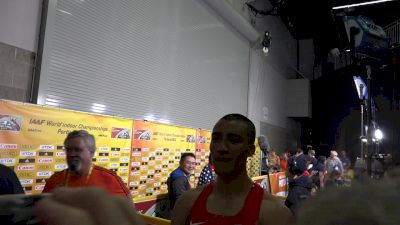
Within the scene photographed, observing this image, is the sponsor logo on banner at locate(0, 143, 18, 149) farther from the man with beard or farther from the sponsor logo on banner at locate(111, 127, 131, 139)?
the sponsor logo on banner at locate(111, 127, 131, 139)

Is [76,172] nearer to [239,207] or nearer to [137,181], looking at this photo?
[239,207]

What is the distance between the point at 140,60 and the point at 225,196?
15.3ft

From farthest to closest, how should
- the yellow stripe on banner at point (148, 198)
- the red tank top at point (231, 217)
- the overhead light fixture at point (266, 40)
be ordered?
the overhead light fixture at point (266, 40)
the yellow stripe on banner at point (148, 198)
the red tank top at point (231, 217)

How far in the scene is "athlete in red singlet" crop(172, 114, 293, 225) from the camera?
1.79 meters

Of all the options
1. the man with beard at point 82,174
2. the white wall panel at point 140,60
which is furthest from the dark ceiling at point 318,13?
the man with beard at point 82,174

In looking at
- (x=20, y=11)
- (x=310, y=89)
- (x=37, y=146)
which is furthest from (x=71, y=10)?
(x=310, y=89)

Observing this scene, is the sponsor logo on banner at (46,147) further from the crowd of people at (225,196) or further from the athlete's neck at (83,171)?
the athlete's neck at (83,171)

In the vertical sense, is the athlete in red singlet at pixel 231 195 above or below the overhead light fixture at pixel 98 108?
below

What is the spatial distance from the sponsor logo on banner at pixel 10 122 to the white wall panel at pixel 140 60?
0.53 m

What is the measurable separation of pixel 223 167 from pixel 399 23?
38.9ft

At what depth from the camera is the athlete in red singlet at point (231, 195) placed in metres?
1.79

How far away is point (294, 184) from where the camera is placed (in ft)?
15.7

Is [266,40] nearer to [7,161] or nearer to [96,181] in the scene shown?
[7,161]

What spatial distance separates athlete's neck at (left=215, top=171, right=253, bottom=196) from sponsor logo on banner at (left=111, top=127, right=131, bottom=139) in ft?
10.8
